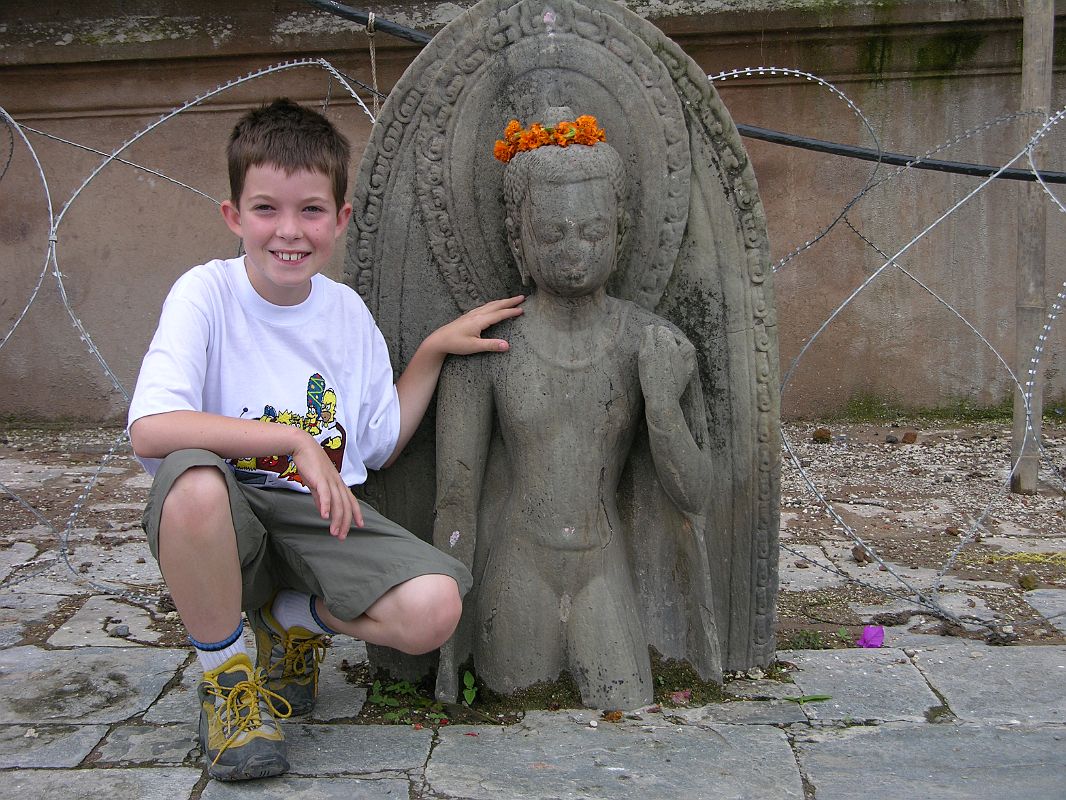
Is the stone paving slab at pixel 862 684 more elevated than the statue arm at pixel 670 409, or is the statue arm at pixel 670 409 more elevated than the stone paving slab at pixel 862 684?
the statue arm at pixel 670 409

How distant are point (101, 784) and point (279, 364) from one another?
3.20 feet

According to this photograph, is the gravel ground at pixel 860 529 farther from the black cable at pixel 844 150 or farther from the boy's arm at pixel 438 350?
the black cable at pixel 844 150

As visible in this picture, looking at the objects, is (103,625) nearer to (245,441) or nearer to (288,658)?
(288,658)

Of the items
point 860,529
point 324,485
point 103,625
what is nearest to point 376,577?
point 324,485

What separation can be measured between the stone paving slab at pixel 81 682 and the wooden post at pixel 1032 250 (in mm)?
3802

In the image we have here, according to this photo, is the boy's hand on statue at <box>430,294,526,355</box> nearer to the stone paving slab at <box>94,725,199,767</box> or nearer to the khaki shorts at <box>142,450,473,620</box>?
the khaki shorts at <box>142,450,473,620</box>

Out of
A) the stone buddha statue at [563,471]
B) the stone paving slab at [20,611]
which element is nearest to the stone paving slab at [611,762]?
the stone buddha statue at [563,471]

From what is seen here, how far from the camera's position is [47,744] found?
101 inches

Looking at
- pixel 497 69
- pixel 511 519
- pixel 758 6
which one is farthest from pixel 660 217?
pixel 758 6

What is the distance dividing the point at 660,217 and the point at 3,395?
5.38 m

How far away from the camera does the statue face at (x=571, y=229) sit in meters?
2.61

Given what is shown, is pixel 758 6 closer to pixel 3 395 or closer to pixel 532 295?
pixel 532 295

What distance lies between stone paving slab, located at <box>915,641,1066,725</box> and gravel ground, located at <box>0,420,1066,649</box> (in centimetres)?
19

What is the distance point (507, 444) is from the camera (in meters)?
2.85
